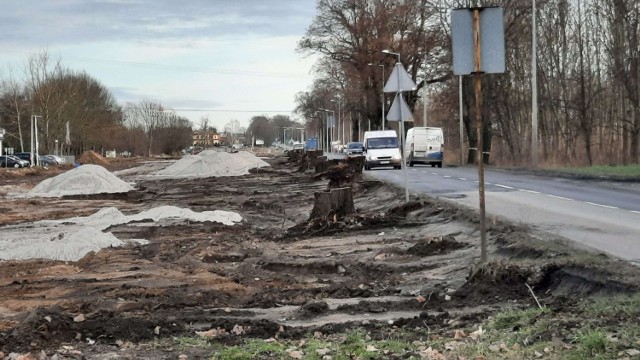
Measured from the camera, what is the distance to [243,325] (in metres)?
7.81

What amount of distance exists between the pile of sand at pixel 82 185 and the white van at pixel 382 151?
15.1 meters

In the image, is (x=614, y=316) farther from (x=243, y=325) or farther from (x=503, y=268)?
(x=243, y=325)

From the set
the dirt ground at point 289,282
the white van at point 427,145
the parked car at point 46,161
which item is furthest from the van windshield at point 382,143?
the parked car at point 46,161

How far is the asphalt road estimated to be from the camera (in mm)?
Result: 12408

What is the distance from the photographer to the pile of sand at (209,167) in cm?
5769

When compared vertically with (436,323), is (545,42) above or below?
above

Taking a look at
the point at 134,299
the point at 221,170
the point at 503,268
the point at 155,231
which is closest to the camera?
the point at 503,268

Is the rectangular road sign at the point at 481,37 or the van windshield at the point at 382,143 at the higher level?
the rectangular road sign at the point at 481,37

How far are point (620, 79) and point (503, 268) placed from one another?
37.2m

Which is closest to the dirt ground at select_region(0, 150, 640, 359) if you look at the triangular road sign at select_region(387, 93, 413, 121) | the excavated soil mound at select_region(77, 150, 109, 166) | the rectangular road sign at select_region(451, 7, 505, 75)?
the triangular road sign at select_region(387, 93, 413, 121)

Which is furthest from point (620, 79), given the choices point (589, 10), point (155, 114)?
point (155, 114)

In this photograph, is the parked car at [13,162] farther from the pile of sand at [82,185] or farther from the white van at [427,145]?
the white van at [427,145]

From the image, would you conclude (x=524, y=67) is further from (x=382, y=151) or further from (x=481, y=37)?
(x=481, y=37)

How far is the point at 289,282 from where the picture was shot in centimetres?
1144
